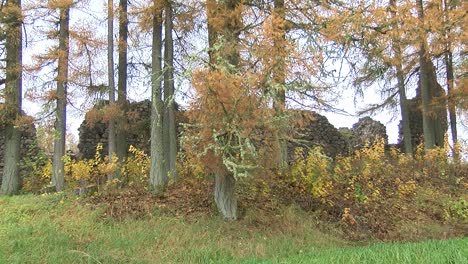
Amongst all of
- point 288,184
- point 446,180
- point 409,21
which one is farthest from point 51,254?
point 446,180

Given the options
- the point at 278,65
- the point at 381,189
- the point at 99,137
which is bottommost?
the point at 381,189

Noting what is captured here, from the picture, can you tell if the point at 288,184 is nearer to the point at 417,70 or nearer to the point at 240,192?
the point at 240,192

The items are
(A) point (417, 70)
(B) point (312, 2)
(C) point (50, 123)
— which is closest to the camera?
(B) point (312, 2)

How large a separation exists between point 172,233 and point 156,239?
33 cm

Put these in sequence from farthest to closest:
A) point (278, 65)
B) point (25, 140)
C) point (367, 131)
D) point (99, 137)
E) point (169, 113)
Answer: point (367, 131) < point (99, 137) < point (25, 140) < point (169, 113) < point (278, 65)

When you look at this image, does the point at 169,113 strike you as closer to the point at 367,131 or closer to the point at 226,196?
the point at 226,196

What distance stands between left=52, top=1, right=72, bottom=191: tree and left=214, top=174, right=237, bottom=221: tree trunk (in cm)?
502

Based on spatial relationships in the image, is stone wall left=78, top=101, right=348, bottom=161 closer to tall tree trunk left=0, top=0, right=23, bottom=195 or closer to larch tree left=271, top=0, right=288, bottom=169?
larch tree left=271, top=0, right=288, bottom=169

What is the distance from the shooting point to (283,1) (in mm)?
9680

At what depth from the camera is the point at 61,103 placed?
1254 centimetres

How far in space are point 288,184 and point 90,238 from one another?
5204mm

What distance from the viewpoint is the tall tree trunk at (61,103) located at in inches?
474

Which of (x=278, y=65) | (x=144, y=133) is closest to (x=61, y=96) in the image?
(x=144, y=133)

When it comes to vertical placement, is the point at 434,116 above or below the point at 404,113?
below
